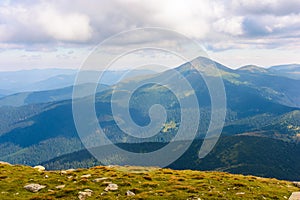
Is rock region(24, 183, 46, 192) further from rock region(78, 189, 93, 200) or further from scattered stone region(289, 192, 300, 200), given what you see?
scattered stone region(289, 192, 300, 200)

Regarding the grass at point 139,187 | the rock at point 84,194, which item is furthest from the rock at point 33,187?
the rock at point 84,194

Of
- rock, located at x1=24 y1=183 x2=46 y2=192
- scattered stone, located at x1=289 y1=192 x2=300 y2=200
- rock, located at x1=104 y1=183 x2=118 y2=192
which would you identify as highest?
rock, located at x1=104 y1=183 x2=118 y2=192

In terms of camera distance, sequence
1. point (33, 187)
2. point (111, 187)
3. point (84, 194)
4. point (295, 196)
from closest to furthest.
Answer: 1. point (84, 194)
2. point (295, 196)
3. point (111, 187)
4. point (33, 187)

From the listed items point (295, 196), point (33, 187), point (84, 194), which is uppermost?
point (84, 194)

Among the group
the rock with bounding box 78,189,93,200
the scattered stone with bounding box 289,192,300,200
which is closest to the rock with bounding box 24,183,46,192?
the rock with bounding box 78,189,93,200

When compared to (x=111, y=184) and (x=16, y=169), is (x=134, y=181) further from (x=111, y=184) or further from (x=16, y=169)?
(x=16, y=169)

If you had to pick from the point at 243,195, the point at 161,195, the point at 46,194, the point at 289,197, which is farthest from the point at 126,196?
the point at 289,197

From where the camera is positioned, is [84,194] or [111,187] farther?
[111,187]

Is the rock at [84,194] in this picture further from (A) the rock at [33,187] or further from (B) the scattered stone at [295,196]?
(B) the scattered stone at [295,196]

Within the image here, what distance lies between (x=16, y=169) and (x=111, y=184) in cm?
2035

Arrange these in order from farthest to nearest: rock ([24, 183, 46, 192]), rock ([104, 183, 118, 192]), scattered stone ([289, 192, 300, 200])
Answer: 1. rock ([24, 183, 46, 192])
2. rock ([104, 183, 118, 192])
3. scattered stone ([289, 192, 300, 200])

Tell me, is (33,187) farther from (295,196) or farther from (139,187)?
(295,196)

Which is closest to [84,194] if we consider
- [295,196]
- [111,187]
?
[111,187]

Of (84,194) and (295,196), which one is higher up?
(84,194)
